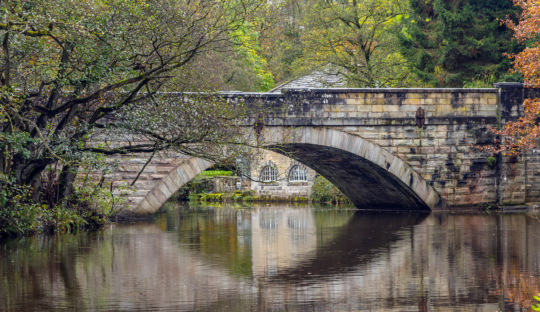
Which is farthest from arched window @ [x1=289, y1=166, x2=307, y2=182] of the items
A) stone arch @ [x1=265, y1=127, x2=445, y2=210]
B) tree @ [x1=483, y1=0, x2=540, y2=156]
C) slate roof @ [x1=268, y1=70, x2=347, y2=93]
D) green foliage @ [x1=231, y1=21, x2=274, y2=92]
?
tree @ [x1=483, y1=0, x2=540, y2=156]

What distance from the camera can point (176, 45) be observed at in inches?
431

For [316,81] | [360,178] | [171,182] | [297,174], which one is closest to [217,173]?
[297,174]

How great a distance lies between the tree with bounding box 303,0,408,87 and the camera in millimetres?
22812

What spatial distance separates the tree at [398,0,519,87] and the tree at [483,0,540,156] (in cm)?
320

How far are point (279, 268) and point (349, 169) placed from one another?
9789mm

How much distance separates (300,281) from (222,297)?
1198 mm

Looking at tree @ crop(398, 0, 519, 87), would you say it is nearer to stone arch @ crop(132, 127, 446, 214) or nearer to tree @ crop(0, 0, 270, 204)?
stone arch @ crop(132, 127, 446, 214)

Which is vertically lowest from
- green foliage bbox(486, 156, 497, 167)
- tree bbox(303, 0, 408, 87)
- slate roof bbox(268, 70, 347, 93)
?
green foliage bbox(486, 156, 497, 167)

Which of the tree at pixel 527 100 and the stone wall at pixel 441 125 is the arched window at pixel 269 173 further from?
the tree at pixel 527 100

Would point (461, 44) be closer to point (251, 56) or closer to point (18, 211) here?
point (251, 56)

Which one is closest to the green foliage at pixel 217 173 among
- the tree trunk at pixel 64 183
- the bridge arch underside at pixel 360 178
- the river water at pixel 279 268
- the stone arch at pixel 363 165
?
the bridge arch underside at pixel 360 178

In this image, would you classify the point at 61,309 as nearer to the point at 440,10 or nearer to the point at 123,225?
the point at 123,225

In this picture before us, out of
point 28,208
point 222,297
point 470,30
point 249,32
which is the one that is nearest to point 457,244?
point 222,297

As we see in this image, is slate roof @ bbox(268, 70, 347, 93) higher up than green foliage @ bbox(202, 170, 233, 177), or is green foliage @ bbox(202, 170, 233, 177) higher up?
slate roof @ bbox(268, 70, 347, 93)
